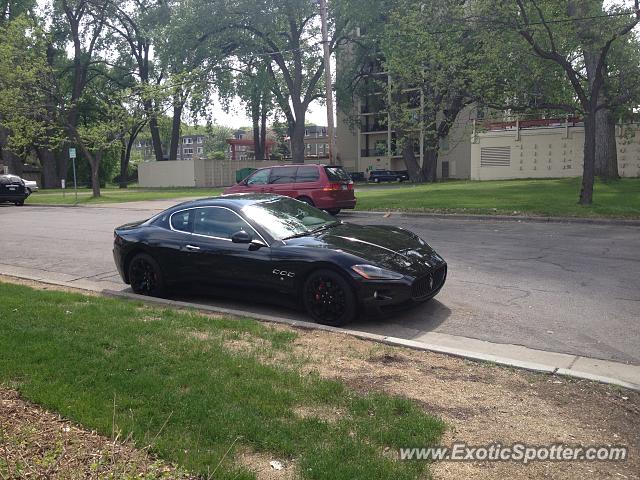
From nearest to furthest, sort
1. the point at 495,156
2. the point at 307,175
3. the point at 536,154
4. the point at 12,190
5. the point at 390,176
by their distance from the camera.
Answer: the point at 307,175 → the point at 12,190 → the point at 536,154 → the point at 495,156 → the point at 390,176

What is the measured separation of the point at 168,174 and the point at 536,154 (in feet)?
105

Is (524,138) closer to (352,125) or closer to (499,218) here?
(352,125)

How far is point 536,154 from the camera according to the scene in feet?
140

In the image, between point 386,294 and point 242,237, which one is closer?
point 386,294

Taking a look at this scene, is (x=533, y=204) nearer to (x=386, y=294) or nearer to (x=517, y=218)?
(x=517, y=218)

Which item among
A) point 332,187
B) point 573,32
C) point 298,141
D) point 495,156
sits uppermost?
point 573,32

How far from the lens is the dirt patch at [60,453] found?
2684 millimetres

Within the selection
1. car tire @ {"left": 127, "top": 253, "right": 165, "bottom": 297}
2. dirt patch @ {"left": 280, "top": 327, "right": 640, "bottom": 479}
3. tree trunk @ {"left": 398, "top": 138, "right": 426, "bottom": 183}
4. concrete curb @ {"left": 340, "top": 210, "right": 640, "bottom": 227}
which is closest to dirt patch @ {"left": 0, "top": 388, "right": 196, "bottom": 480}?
dirt patch @ {"left": 280, "top": 327, "right": 640, "bottom": 479}

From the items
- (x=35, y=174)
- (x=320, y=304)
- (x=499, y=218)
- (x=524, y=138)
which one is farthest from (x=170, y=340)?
(x=35, y=174)

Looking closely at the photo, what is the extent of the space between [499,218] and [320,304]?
11132 mm

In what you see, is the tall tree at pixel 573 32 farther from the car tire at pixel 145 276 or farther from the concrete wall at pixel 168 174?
the concrete wall at pixel 168 174

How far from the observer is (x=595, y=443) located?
3.21m

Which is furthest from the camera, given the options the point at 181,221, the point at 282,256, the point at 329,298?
the point at 181,221

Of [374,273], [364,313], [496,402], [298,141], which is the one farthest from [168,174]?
[496,402]
